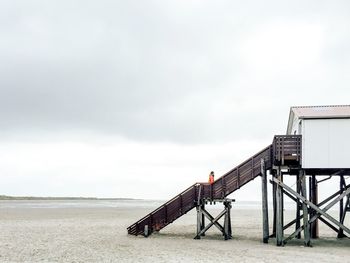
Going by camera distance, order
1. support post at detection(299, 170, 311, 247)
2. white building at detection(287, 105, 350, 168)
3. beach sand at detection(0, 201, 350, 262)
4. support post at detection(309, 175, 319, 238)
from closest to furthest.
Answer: beach sand at detection(0, 201, 350, 262), white building at detection(287, 105, 350, 168), support post at detection(299, 170, 311, 247), support post at detection(309, 175, 319, 238)

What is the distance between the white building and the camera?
23.8m

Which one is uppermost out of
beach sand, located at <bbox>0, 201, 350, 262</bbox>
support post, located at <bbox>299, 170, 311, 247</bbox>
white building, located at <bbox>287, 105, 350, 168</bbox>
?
white building, located at <bbox>287, 105, 350, 168</bbox>

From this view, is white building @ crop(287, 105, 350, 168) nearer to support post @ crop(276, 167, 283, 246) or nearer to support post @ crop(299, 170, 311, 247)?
support post @ crop(299, 170, 311, 247)

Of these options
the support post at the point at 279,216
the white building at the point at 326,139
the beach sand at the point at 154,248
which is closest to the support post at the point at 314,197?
the beach sand at the point at 154,248

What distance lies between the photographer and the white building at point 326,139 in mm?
23781

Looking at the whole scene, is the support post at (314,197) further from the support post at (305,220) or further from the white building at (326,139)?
the white building at (326,139)

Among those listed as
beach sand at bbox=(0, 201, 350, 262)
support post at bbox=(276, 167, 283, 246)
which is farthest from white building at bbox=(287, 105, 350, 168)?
beach sand at bbox=(0, 201, 350, 262)

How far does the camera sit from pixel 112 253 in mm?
21125

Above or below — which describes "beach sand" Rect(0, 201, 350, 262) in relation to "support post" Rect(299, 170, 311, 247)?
below

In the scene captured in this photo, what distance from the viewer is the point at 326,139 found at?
23922 millimetres

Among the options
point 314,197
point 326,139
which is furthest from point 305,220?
point 314,197

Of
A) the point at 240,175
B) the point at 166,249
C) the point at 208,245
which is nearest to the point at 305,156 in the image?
the point at 240,175

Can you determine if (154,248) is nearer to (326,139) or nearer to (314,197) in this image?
(326,139)

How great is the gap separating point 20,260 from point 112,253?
146 inches
